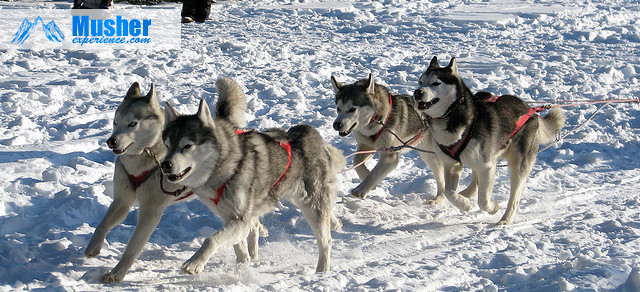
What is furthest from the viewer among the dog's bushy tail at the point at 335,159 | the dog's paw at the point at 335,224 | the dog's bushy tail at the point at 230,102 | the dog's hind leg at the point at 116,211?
the dog's paw at the point at 335,224

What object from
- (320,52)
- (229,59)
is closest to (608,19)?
(320,52)

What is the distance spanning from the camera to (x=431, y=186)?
561 cm

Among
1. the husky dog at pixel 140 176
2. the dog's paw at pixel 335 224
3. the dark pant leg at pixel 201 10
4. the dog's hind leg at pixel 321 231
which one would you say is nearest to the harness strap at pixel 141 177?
the husky dog at pixel 140 176

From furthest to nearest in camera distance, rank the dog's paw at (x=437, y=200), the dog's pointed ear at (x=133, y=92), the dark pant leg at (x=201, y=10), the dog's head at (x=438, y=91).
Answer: the dark pant leg at (x=201, y=10)
the dog's paw at (x=437, y=200)
the dog's head at (x=438, y=91)
the dog's pointed ear at (x=133, y=92)

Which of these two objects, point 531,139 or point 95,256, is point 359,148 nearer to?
point 531,139

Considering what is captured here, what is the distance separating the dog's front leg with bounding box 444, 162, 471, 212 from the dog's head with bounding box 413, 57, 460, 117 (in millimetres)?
458

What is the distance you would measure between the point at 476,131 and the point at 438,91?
0.40m

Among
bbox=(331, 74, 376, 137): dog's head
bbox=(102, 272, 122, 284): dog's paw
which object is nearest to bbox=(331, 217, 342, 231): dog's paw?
bbox=(331, 74, 376, 137): dog's head

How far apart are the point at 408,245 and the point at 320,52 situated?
217 inches

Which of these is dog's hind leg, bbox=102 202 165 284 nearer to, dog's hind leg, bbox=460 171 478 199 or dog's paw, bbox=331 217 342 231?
dog's paw, bbox=331 217 342 231

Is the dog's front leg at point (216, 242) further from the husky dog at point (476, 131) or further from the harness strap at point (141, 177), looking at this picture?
the husky dog at point (476, 131)

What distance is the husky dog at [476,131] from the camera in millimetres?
4461

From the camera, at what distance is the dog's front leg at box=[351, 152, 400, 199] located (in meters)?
4.88

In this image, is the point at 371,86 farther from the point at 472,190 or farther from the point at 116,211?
the point at 116,211
